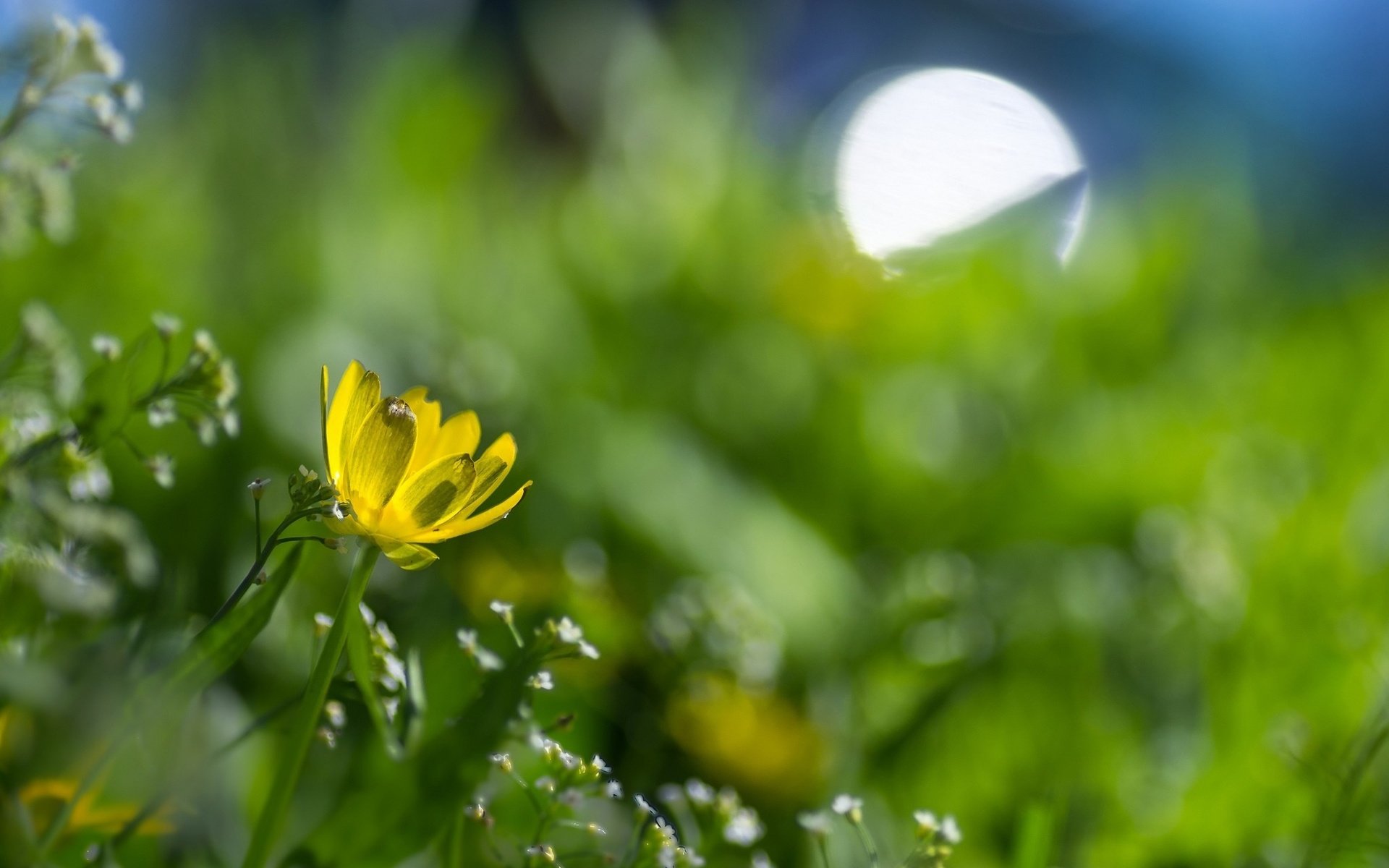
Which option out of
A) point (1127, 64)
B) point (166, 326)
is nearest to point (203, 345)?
point (166, 326)

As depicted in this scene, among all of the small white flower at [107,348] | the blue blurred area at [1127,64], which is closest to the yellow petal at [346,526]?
the small white flower at [107,348]

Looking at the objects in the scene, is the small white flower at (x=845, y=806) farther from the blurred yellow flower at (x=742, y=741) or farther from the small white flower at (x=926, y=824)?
the blurred yellow flower at (x=742, y=741)

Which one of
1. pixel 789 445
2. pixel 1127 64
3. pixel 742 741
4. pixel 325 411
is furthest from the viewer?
pixel 1127 64

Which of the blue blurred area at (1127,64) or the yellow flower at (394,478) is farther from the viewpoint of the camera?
the blue blurred area at (1127,64)

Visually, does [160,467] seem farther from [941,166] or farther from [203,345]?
[941,166]

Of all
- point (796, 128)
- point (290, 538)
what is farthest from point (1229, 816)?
point (796, 128)

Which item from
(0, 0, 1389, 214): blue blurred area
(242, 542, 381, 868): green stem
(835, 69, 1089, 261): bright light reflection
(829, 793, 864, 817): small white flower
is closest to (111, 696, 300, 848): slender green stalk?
(242, 542, 381, 868): green stem

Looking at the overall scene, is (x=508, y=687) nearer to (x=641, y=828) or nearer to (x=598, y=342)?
(x=641, y=828)
